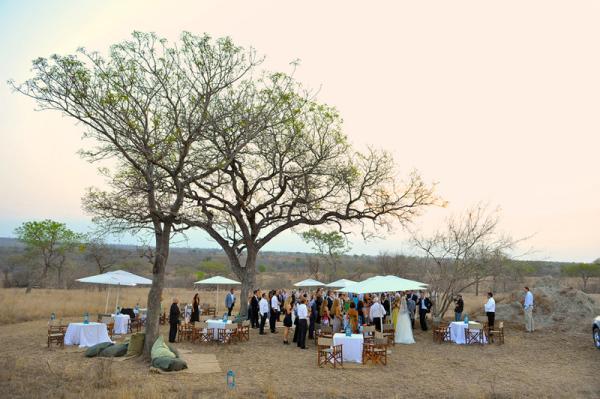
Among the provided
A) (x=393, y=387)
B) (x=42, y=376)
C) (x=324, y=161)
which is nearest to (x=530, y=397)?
(x=393, y=387)

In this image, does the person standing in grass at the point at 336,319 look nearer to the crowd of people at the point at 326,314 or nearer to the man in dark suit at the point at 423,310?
the crowd of people at the point at 326,314

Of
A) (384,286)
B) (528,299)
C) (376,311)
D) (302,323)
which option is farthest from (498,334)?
(302,323)

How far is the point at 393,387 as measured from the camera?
397 inches

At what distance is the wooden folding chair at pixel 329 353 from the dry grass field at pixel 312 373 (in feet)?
0.91

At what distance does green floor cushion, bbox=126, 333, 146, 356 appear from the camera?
12758mm

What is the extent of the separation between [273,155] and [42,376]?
11.7 m

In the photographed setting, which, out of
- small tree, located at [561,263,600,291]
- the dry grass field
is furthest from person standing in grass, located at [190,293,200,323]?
small tree, located at [561,263,600,291]

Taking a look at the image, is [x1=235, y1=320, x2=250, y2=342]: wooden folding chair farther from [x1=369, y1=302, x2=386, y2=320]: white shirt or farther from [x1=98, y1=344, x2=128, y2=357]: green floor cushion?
[x1=369, y1=302, x2=386, y2=320]: white shirt

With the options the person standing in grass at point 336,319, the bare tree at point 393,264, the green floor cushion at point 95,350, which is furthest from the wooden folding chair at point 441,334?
the bare tree at point 393,264

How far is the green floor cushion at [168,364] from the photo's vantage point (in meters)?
11.0

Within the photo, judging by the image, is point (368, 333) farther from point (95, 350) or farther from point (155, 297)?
point (95, 350)

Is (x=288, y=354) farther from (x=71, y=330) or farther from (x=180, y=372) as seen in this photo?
(x=71, y=330)

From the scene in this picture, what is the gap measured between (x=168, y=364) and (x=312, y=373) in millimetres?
3439

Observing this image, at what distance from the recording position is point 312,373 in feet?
37.4
